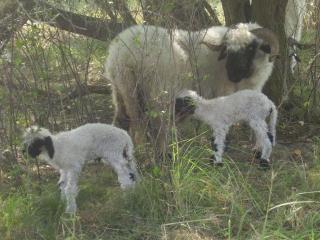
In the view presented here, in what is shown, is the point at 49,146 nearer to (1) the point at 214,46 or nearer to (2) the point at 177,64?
(2) the point at 177,64

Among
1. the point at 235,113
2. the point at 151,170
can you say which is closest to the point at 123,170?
the point at 151,170

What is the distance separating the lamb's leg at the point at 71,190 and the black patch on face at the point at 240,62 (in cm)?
230

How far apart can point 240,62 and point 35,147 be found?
2.64m

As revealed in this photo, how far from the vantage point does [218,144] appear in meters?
5.63

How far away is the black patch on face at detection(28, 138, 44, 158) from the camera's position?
4.90 m

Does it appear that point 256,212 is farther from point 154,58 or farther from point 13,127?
point 13,127

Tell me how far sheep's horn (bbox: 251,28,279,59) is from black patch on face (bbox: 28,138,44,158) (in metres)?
2.86

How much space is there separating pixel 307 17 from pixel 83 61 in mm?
4740

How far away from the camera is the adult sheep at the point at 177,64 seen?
18.9 feet

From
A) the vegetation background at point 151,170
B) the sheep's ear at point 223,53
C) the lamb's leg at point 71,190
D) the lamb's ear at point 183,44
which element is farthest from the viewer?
the sheep's ear at point 223,53

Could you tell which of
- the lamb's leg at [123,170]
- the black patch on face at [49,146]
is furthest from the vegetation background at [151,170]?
the black patch on face at [49,146]

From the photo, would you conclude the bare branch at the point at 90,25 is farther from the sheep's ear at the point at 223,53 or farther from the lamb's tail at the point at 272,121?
the lamb's tail at the point at 272,121

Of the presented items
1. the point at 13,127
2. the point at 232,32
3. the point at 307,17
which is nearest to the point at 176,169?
the point at 13,127

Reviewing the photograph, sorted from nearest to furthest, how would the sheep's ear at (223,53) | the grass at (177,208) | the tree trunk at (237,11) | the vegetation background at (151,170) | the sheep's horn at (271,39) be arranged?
the grass at (177,208) < the vegetation background at (151,170) < the sheep's horn at (271,39) < the sheep's ear at (223,53) < the tree trunk at (237,11)
